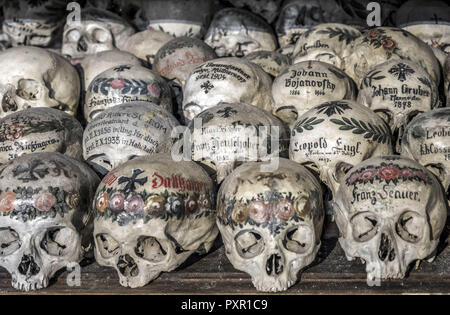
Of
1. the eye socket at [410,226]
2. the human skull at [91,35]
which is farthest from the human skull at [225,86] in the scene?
the human skull at [91,35]

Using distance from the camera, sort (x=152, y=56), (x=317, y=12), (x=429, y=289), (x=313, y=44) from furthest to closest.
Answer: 1. (x=317, y=12)
2. (x=152, y=56)
3. (x=313, y=44)
4. (x=429, y=289)

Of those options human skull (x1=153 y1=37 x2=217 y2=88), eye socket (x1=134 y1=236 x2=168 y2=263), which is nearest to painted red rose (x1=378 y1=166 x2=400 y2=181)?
eye socket (x1=134 y1=236 x2=168 y2=263)

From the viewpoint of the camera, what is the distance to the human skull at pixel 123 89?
3.26 meters

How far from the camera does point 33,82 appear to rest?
3.35 metres

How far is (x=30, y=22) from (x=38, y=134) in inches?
79.7

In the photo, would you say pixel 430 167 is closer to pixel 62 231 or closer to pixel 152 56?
pixel 62 231

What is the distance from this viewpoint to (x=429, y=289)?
2.26 meters

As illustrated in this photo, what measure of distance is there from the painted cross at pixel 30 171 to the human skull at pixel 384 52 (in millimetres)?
1777

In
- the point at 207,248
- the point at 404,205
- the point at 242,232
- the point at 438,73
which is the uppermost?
the point at 438,73

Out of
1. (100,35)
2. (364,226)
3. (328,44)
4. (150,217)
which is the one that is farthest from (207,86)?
(100,35)

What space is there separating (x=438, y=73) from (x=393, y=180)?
4.08ft

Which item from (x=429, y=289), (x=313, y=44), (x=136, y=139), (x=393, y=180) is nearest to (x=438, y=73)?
(x=313, y=44)

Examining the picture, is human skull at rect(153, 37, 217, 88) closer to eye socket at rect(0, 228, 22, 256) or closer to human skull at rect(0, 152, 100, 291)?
human skull at rect(0, 152, 100, 291)

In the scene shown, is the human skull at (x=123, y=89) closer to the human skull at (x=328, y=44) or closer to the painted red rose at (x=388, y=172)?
the human skull at (x=328, y=44)
